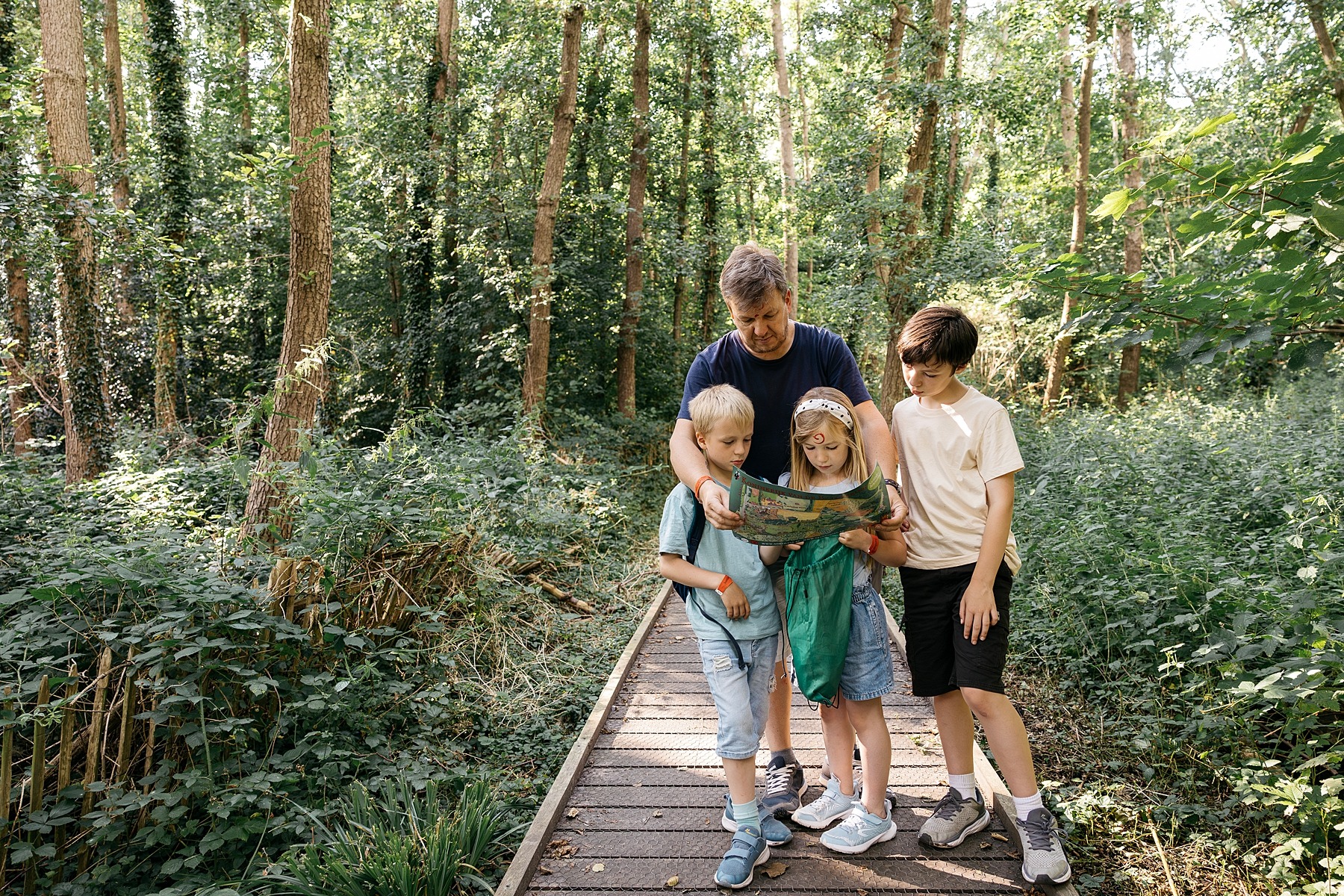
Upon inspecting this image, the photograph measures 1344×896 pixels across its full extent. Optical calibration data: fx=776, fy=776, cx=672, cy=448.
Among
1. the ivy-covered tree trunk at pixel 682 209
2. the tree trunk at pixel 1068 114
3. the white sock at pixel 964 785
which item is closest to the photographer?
the white sock at pixel 964 785

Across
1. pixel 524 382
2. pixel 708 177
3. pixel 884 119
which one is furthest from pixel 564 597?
pixel 708 177

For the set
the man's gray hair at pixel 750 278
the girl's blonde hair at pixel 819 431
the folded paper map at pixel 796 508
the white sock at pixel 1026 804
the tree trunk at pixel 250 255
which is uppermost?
the tree trunk at pixel 250 255

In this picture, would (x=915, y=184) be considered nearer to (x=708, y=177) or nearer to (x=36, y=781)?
(x=708, y=177)

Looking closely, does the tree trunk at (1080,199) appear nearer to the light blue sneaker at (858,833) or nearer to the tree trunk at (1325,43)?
the tree trunk at (1325,43)

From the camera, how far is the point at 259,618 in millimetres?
3750

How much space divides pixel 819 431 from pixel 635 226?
13.1m

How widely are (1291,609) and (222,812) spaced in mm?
4452

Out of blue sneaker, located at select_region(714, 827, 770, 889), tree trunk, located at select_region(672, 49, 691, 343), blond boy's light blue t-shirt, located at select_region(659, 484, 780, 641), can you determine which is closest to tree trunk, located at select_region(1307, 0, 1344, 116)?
blond boy's light blue t-shirt, located at select_region(659, 484, 780, 641)

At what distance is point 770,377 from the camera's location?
2.95 m

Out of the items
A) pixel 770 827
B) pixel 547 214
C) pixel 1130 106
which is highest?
pixel 1130 106

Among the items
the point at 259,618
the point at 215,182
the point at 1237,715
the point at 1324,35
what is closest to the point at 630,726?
the point at 259,618

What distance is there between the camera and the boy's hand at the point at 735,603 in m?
2.75

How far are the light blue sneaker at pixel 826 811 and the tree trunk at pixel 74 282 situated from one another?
34.4 feet

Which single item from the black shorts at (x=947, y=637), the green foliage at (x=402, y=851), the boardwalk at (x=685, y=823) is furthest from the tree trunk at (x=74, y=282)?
the black shorts at (x=947, y=637)
